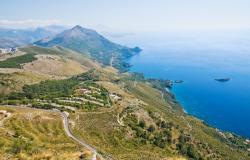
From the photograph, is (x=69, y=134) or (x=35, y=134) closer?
(x=35, y=134)

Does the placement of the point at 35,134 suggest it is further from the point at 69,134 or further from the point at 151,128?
the point at 151,128

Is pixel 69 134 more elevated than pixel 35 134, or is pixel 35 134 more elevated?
pixel 35 134

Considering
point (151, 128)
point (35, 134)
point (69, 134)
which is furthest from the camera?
point (151, 128)

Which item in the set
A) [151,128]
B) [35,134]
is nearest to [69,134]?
[35,134]

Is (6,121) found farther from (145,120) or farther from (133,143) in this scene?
(145,120)

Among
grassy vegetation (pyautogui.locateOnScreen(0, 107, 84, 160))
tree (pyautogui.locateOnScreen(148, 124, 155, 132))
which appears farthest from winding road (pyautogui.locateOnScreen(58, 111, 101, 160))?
tree (pyautogui.locateOnScreen(148, 124, 155, 132))

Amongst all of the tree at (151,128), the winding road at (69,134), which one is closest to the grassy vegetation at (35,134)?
the winding road at (69,134)

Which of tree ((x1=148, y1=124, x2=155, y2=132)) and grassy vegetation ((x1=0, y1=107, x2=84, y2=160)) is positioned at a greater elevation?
grassy vegetation ((x1=0, y1=107, x2=84, y2=160))

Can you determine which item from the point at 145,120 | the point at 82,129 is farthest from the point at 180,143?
the point at 82,129

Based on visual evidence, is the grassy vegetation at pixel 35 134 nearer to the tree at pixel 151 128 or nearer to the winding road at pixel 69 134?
the winding road at pixel 69 134

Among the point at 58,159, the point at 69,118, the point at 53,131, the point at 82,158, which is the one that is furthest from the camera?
the point at 69,118

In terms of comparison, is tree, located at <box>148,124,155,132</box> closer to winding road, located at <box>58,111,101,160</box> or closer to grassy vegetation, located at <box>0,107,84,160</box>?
winding road, located at <box>58,111,101,160</box>
